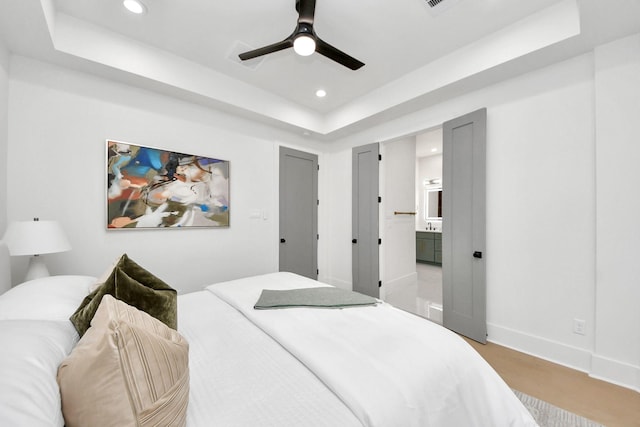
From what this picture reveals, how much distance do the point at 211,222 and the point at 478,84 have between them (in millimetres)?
3228

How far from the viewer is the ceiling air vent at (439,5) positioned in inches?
75.1

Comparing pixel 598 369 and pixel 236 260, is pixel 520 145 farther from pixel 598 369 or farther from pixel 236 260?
pixel 236 260

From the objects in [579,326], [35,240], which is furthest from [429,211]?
[35,240]

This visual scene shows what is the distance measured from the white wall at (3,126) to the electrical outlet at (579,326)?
15.0 feet

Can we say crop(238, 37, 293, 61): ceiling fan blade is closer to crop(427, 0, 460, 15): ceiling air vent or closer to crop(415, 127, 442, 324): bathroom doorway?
crop(427, 0, 460, 15): ceiling air vent

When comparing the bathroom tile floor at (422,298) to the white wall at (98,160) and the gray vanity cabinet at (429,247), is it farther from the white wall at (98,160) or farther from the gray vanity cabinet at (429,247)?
the white wall at (98,160)

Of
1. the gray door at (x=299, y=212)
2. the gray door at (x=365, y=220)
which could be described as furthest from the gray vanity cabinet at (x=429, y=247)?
the gray door at (x=299, y=212)

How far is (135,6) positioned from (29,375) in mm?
2493

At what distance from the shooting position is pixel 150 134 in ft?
8.68

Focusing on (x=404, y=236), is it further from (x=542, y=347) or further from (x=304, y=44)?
(x=304, y=44)

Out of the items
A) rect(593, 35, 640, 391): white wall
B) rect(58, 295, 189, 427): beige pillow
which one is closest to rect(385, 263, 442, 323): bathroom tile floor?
rect(593, 35, 640, 391): white wall

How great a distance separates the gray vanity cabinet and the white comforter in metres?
5.15

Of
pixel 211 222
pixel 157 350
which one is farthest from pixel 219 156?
pixel 157 350

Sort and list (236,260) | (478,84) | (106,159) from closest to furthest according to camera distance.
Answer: (106,159)
(478,84)
(236,260)
